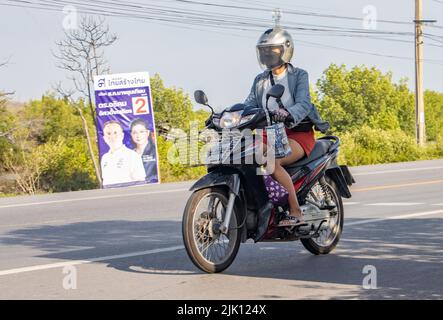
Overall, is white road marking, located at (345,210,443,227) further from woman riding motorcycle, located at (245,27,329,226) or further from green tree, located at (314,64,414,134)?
green tree, located at (314,64,414,134)

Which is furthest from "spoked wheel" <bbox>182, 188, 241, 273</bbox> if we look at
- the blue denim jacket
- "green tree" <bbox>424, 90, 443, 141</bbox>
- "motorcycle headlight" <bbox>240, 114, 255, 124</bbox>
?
"green tree" <bbox>424, 90, 443, 141</bbox>

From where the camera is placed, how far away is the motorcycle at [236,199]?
8273 mm

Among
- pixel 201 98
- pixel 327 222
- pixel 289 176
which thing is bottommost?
pixel 327 222

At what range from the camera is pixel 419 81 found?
43.4m

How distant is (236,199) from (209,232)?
0.41m

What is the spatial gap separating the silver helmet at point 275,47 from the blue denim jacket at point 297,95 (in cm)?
17

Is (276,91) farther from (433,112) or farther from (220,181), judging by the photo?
(433,112)

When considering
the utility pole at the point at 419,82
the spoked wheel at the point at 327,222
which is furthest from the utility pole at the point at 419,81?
the spoked wheel at the point at 327,222

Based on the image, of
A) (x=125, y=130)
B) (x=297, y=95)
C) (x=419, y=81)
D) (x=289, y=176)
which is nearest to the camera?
(x=289, y=176)

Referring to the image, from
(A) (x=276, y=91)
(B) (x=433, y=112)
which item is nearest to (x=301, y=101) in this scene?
(A) (x=276, y=91)

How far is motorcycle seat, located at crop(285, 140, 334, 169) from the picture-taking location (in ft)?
29.9

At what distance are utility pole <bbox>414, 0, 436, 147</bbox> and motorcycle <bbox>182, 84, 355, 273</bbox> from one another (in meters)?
32.2
